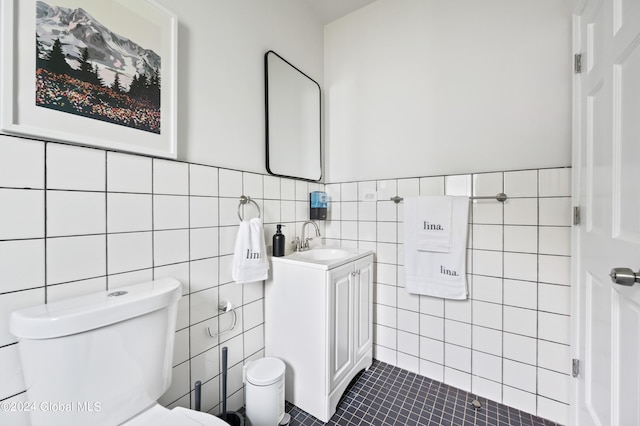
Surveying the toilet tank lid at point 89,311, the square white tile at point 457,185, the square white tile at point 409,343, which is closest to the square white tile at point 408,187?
the square white tile at point 457,185

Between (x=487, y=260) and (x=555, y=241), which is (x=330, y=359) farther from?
(x=555, y=241)

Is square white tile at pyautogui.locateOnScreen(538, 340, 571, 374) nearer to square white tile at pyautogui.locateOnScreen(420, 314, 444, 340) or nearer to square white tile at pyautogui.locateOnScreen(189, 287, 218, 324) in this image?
square white tile at pyautogui.locateOnScreen(420, 314, 444, 340)

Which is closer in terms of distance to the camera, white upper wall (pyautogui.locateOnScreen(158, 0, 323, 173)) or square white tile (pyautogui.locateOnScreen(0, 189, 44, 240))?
square white tile (pyautogui.locateOnScreen(0, 189, 44, 240))

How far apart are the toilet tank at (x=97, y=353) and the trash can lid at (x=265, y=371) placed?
42cm

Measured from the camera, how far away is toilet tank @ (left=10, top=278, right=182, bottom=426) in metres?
0.68

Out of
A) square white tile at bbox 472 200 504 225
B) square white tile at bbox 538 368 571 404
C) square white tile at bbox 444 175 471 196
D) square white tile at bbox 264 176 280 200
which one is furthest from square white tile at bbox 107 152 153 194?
square white tile at bbox 538 368 571 404

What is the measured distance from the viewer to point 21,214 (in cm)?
76

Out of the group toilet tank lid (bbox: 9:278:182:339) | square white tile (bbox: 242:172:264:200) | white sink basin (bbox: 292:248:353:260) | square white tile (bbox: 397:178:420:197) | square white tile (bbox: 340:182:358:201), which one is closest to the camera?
toilet tank lid (bbox: 9:278:182:339)

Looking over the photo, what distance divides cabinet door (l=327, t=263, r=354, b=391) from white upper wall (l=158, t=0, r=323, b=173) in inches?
30.3

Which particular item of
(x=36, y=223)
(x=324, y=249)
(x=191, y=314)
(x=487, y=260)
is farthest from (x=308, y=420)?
(x=36, y=223)

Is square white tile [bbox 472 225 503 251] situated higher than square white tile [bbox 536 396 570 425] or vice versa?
square white tile [bbox 472 225 503 251]

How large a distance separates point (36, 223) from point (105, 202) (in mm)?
181

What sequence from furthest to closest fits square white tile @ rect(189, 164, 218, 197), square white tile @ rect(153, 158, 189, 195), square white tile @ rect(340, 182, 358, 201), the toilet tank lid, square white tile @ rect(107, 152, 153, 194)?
square white tile @ rect(340, 182, 358, 201) → square white tile @ rect(189, 164, 218, 197) → square white tile @ rect(153, 158, 189, 195) → square white tile @ rect(107, 152, 153, 194) → the toilet tank lid

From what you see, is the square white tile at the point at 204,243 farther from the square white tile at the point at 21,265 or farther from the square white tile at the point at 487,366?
the square white tile at the point at 487,366
